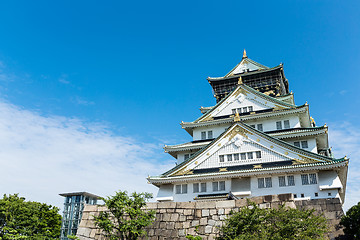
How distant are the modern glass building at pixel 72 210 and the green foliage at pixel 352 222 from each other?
63.0 ft

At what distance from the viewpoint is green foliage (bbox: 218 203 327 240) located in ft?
37.3

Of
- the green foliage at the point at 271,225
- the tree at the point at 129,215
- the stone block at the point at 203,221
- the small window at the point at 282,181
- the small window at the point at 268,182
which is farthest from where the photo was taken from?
the small window at the point at 268,182

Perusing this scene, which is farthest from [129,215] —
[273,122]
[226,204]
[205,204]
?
[273,122]

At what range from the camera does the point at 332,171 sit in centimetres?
2341

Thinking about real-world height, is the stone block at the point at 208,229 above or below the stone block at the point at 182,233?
above

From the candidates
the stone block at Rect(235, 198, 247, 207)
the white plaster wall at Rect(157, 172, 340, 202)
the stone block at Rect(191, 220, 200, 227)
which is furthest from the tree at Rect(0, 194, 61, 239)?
the stone block at Rect(235, 198, 247, 207)

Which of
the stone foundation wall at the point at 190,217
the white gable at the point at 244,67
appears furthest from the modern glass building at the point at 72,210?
the white gable at the point at 244,67

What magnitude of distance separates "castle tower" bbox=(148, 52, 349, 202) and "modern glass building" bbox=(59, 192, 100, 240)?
610 centimetres

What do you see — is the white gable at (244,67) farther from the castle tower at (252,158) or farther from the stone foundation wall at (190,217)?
the stone foundation wall at (190,217)

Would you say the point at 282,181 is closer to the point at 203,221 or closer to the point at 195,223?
the point at 203,221

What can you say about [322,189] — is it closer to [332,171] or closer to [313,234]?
[332,171]

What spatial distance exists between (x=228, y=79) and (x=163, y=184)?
19.9 meters

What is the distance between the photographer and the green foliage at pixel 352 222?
43.8 ft

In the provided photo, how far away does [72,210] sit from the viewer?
86.8 ft
